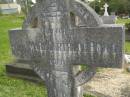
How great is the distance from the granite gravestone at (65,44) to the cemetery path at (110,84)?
2.58 m

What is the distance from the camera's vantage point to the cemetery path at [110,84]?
22.0ft

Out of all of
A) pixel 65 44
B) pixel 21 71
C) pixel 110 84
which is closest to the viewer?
pixel 65 44

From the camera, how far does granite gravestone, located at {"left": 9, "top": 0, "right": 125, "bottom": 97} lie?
3.50 metres

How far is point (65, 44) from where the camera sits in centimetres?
378

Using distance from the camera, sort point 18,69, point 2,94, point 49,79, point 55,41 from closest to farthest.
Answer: point 55,41 < point 49,79 < point 2,94 < point 18,69

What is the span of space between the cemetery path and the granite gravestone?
2.58 metres

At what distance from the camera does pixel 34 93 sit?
6590 mm

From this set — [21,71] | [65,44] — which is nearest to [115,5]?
[21,71]

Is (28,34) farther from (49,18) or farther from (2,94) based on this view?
(2,94)

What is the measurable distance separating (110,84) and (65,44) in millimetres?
4024

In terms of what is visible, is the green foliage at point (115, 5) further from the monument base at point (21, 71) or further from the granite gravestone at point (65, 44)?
the granite gravestone at point (65, 44)

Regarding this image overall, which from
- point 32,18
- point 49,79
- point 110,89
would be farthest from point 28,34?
point 110,89

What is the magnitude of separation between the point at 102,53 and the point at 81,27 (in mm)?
417

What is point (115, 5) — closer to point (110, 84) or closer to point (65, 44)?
point (110, 84)
